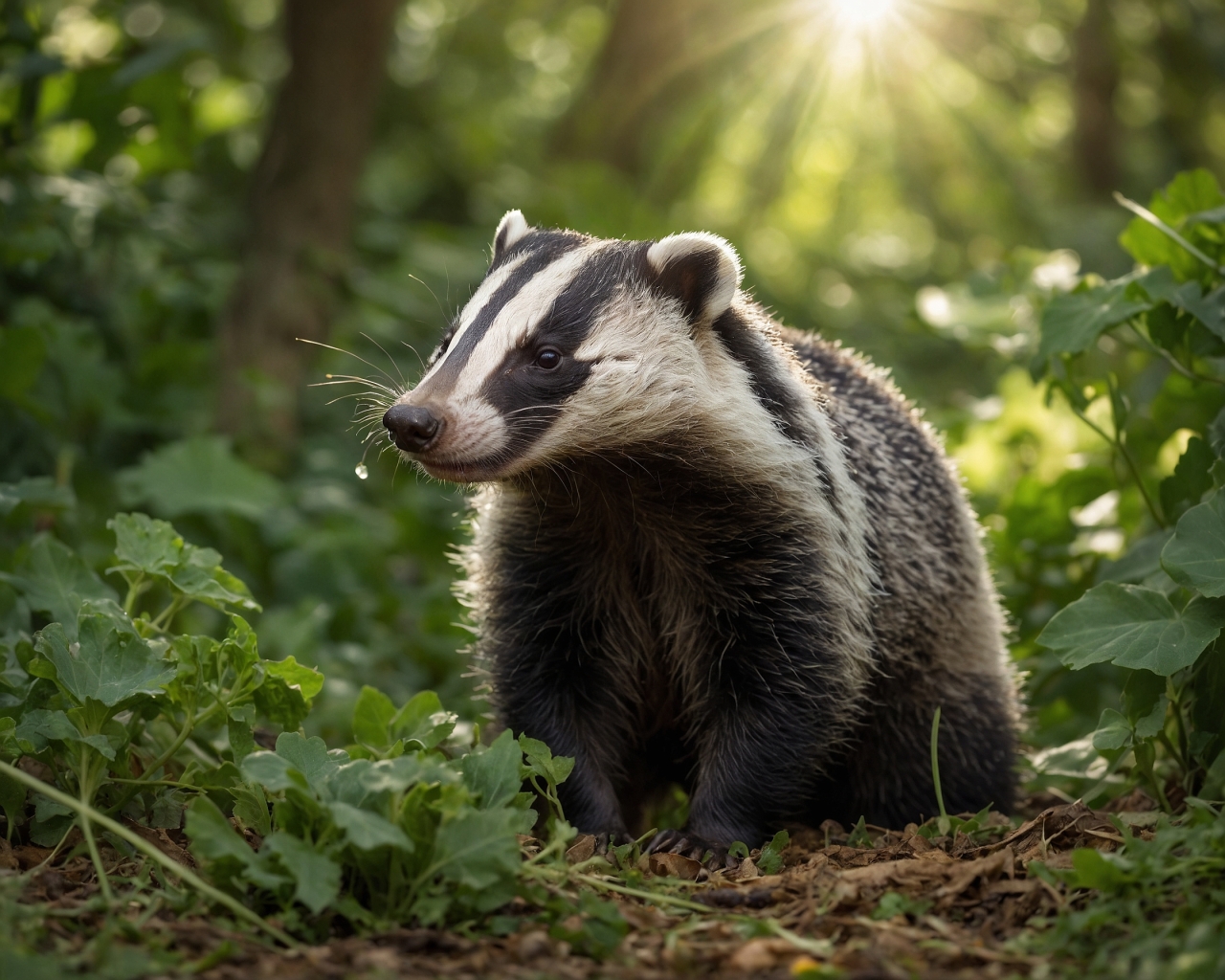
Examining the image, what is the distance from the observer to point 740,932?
131 inches

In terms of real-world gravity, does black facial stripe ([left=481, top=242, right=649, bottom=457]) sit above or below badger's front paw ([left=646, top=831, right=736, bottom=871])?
above

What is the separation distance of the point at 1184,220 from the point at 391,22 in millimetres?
5240

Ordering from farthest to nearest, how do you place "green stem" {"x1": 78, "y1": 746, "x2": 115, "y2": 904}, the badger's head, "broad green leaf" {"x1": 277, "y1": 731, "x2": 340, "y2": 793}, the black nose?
the badger's head, the black nose, "broad green leaf" {"x1": 277, "y1": 731, "x2": 340, "y2": 793}, "green stem" {"x1": 78, "y1": 746, "x2": 115, "y2": 904}

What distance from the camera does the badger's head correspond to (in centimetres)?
431

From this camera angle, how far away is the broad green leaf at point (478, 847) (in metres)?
3.26

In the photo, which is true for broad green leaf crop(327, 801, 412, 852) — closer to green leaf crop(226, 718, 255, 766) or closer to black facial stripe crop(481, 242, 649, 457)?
green leaf crop(226, 718, 255, 766)

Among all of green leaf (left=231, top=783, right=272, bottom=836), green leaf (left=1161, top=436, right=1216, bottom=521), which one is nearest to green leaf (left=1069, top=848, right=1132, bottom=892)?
green leaf (left=1161, top=436, right=1216, bottom=521)

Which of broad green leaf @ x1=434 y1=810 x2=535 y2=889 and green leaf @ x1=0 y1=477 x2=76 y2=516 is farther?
green leaf @ x1=0 y1=477 x2=76 y2=516

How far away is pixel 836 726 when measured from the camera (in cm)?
491

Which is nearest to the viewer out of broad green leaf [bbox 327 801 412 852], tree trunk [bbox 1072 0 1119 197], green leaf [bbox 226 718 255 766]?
broad green leaf [bbox 327 801 412 852]

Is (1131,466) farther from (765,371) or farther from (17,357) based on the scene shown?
(17,357)

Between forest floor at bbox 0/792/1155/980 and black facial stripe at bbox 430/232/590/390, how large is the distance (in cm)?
176

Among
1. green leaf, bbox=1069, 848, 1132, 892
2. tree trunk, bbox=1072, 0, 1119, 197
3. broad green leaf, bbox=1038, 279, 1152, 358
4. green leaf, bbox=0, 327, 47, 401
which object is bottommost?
green leaf, bbox=1069, 848, 1132, 892

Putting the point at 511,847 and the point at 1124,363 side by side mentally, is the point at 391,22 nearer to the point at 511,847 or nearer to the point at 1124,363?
the point at 1124,363
